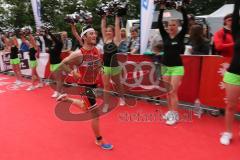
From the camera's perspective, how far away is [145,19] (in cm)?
775

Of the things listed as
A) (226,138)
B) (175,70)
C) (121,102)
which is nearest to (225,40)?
(175,70)

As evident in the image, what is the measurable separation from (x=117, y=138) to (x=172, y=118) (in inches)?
44.9

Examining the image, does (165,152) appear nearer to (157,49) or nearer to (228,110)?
(228,110)

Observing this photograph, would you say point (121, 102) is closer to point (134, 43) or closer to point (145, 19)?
point (134, 43)

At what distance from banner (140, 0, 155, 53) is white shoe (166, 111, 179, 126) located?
7.09 ft

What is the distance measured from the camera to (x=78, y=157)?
4.64m

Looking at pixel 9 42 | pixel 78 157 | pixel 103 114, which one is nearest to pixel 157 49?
pixel 103 114

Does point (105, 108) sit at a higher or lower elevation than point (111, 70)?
lower

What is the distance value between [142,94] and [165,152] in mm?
3091

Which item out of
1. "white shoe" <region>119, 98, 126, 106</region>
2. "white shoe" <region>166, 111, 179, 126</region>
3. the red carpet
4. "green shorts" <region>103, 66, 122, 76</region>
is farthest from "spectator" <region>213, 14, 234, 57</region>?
"white shoe" <region>119, 98, 126, 106</region>

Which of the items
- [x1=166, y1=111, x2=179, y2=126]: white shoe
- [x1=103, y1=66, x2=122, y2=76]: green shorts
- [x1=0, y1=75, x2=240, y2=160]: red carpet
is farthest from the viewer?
[x1=103, y1=66, x2=122, y2=76]: green shorts

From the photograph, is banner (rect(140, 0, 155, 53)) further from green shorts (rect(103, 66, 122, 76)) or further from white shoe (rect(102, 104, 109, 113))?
white shoe (rect(102, 104, 109, 113))

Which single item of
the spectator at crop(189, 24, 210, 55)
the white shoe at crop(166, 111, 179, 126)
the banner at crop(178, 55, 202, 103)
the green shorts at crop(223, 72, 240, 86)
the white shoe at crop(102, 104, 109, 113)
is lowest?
the white shoe at crop(102, 104, 109, 113)

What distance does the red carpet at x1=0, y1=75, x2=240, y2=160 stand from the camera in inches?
184
